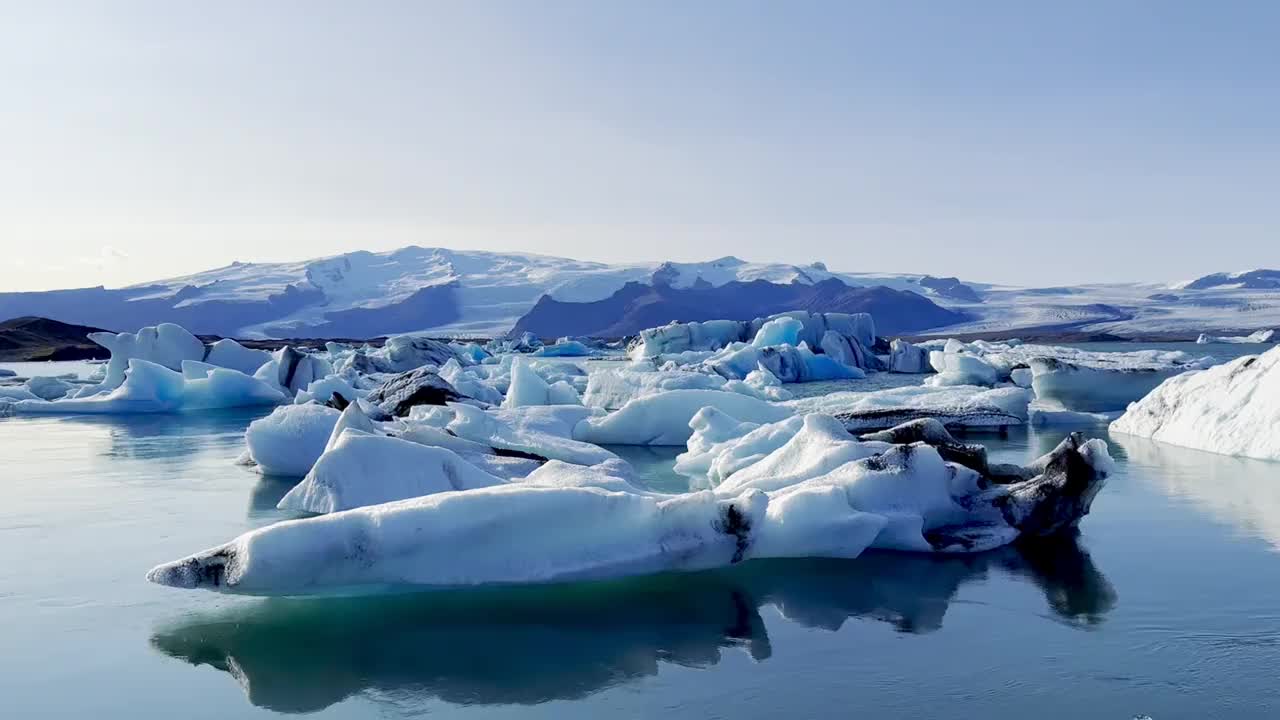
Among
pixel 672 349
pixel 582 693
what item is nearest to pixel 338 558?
pixel 582 693

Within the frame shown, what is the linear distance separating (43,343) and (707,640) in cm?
4163

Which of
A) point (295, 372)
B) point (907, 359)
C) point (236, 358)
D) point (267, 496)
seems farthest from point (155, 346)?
point (907, 359)

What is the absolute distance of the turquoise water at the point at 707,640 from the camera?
2404mm

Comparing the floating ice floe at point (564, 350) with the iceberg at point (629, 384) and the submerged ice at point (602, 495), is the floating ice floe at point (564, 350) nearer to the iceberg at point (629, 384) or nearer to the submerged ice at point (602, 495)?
the iceberg at point (629, 384)

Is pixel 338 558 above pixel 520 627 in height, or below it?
above

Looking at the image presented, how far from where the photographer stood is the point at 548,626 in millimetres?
2977

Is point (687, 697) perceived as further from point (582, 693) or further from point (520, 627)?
point (520, 627)

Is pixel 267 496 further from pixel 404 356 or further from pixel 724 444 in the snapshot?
pixel 404 356

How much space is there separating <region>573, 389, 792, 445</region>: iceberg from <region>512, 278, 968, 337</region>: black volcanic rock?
54.5 meters

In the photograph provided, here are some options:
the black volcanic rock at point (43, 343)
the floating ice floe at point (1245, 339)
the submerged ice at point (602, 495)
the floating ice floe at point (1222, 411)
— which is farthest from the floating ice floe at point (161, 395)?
the floating ice floe at point (1245, 339)

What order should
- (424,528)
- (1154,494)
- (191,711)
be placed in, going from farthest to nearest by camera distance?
(1154,494)
(424,528)
(191,711)

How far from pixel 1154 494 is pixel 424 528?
4.12m

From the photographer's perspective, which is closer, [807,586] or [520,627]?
[520,627]

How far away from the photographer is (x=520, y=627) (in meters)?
2.97
